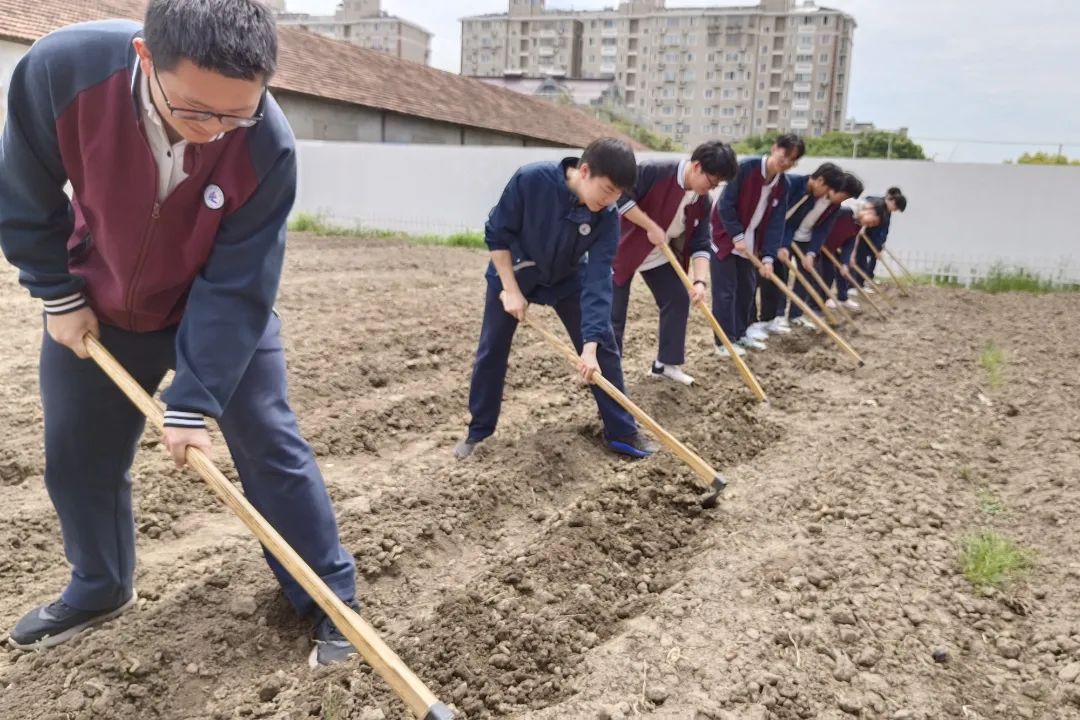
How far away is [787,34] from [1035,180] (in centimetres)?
6017

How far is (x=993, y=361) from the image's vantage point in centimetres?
603

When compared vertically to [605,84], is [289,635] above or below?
below

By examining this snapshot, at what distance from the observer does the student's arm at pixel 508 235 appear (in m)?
3.57

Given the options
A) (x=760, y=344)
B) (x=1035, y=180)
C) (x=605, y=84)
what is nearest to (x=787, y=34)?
(x=605, y=84)

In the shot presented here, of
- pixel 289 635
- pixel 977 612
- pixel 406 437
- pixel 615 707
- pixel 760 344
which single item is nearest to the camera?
pixel 615 707

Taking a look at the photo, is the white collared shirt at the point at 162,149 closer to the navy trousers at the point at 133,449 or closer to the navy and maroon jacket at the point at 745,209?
the navy trousers at the point at 133,449

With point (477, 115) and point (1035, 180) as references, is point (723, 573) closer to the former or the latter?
point (1035, 180)

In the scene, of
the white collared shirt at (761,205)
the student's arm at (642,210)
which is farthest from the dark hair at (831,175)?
the student's arm at (642,210)

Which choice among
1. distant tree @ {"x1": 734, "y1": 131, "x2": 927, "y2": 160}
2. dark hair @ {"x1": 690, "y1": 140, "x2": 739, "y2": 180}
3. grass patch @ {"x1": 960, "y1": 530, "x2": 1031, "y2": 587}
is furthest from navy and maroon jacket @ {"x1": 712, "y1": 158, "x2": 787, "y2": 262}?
distant tree @ {"x1": 734, "y1": 131, "x2": 927, "y2": 160}

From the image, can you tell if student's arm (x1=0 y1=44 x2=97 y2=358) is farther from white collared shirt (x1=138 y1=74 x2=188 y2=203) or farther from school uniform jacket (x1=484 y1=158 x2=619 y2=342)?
school uniform jacket (x1=484 y1=158 x2=619 y2=342)

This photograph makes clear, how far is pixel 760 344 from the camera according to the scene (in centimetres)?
647

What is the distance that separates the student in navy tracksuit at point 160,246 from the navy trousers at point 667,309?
10.1 feet

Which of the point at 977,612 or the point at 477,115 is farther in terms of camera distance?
the point at 477,115

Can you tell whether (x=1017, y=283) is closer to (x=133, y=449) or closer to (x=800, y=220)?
(x=800, y=220)
